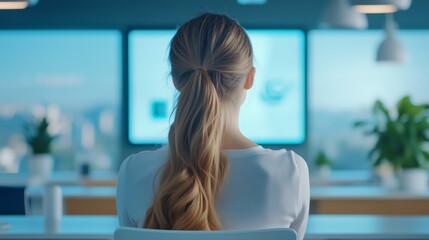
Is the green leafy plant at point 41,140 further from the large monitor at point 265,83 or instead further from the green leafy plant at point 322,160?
the green leafy plant at point 322,160

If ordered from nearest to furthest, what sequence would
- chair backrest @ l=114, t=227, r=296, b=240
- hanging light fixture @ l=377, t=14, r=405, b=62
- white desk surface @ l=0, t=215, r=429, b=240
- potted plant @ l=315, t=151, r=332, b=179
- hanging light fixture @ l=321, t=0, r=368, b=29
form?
chair backrest @ l=114, t=227, r=296, b=240 → white desk surface @ l=0, t=215, r=429, b=240 → hanging light fixture @ l=321, t=0, r=368, b=29 → hanging light fixture @ l=377, t=14, r=405, b=62 → potted plant @ l=315, t=151, r=332, b=179

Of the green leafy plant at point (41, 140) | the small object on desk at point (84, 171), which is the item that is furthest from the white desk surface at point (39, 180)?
the green leafy plant at point (41, 140)

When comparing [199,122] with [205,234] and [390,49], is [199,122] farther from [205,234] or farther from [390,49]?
[390,49]

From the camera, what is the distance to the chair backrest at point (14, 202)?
13.5ft

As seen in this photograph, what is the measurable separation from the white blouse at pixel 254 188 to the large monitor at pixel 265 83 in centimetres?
656

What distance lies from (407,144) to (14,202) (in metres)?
2.77

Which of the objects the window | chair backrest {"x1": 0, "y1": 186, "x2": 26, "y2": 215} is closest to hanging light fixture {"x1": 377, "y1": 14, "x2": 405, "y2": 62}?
the window

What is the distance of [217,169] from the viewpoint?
1.87 metres

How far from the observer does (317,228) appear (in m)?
3.14

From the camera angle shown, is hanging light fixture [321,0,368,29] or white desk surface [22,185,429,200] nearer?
white desk surface [22,185,429,200]

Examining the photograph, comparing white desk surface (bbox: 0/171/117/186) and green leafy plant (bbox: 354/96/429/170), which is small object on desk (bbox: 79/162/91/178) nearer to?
white desk surface (bbox: 0/171/117/186)

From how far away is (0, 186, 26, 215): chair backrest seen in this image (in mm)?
4121

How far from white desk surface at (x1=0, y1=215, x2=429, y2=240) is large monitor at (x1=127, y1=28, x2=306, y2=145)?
4999mm

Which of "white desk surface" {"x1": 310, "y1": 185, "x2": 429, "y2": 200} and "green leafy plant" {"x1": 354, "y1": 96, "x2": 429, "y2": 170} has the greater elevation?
"green leafy plant" {"x1": 354, "y1": 96, "x2": 429, "y2": 170}
